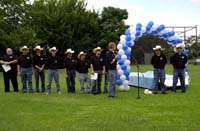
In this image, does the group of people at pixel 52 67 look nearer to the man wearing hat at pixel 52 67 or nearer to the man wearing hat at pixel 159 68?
the man wearing hat at pixel 52 67

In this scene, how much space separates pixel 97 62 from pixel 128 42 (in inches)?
119

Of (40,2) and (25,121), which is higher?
(40,2)

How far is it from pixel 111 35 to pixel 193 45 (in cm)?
2524

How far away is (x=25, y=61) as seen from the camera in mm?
18188

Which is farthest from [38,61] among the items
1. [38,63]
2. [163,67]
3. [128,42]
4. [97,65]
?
[163,67]

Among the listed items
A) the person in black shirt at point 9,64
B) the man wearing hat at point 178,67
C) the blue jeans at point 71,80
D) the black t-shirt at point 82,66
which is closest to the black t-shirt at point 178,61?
the man wearing hat at point 178,67

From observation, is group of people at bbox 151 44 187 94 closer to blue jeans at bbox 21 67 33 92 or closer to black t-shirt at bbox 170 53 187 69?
black t-shirt at bbox 170 53 187 69

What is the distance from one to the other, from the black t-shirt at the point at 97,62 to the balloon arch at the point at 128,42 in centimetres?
197

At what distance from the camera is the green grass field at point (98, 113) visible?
10078 millimetres

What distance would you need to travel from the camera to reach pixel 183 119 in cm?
1087

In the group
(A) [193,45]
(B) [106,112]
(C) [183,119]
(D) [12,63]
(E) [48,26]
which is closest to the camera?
(C) [183,119]

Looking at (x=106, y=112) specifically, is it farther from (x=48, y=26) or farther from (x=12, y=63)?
(x=48, y=26)

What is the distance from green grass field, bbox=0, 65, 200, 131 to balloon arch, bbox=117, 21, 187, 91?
2812 millimetres

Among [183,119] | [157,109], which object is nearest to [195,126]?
[183,119]
